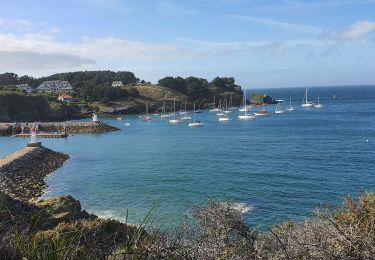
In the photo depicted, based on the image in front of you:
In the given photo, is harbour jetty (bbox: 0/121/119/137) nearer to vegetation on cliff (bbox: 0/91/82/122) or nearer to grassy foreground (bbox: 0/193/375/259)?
vegetation on cliff (bbox: 0/91/82/122)

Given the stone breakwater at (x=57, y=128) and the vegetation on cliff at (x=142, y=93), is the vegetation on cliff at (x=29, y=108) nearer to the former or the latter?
the vegetation on cliff at (x=142, y=93)

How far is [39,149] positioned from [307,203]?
39134 mm

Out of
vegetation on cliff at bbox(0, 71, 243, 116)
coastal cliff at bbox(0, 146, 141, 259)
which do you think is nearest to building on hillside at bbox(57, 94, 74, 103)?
vegetation on cliff at bbox(0, 71, 243, 116)

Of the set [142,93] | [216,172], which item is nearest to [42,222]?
[216,172]

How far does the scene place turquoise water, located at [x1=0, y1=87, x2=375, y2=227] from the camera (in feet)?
103

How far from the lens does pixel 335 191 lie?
34.6 metres

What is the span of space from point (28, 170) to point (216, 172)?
63.4 feet

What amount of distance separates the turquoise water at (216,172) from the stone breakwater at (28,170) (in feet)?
5.10

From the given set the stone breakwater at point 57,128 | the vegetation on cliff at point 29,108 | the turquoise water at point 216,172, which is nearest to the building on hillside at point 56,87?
the vegetation on cliff at point 29,108

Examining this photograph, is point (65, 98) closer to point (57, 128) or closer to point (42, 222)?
point (57, 128)

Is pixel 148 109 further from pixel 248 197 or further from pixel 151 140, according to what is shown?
pixel 248 197

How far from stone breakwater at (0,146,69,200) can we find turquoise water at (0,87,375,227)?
1553mm

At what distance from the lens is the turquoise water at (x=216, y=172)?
31531 millimetres

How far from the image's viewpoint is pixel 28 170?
155 ft
